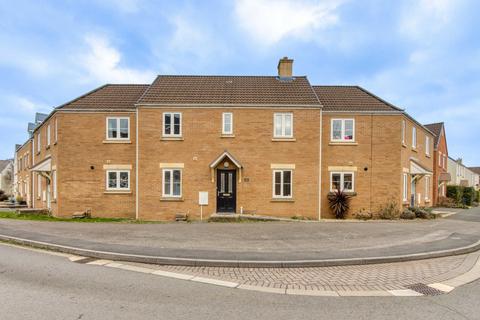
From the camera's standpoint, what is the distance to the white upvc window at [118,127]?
19781mm

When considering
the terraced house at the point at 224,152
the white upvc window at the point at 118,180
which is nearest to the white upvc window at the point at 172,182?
the terraced house at the point at 224,152

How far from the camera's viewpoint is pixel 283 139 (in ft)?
61.6

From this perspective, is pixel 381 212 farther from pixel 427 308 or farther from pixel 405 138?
pixel 427 308

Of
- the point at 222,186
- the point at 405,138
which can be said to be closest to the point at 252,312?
the point at 222,186

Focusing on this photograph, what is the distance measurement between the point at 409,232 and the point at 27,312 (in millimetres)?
13162

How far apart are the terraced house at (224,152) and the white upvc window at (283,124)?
0.19 feet

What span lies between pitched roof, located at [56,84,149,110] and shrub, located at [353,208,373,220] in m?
14.8

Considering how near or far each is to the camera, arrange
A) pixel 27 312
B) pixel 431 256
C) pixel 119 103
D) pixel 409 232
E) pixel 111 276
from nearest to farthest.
→ pixel 27 312, pixel 111 276, pixel 431 256, pixel 409 232, pixel 119 103

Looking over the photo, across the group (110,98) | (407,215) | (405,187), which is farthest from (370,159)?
(110,98)

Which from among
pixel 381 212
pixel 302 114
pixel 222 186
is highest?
pixel 302 114

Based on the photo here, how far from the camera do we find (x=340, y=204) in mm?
18812

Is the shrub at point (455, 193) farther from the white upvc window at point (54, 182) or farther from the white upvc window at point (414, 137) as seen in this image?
the white upvc window at point (54, 182)

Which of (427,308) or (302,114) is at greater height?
(302,114)

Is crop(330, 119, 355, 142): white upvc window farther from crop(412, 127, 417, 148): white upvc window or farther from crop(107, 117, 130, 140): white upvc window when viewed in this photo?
crop(107, 117, 130, 140): white upvc window
